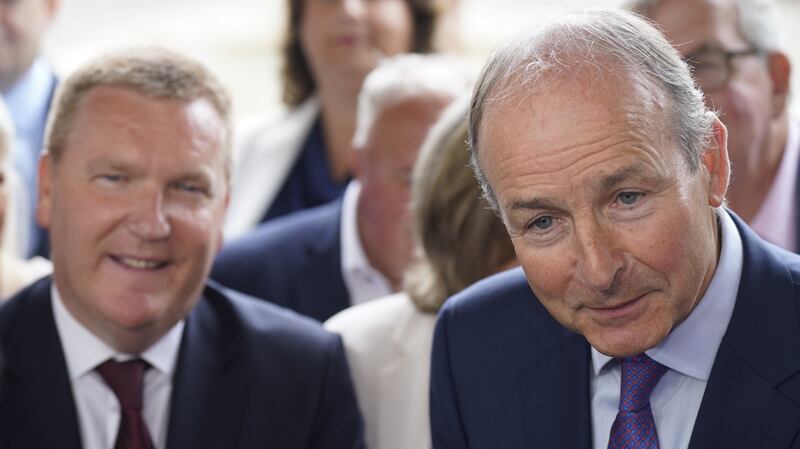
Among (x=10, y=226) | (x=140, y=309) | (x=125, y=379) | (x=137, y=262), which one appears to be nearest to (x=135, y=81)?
(x=137, y=262)

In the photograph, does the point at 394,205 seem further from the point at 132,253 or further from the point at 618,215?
the point at 618,215

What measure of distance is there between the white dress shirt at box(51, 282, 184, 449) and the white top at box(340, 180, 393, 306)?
0.96 meters

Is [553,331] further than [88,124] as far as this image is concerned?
No

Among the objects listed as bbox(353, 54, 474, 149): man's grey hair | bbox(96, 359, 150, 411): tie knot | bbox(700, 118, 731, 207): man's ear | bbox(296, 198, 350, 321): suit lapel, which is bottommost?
bbox(296, 198, 350, 321): suit lapel

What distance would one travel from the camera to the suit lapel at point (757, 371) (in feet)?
6.44

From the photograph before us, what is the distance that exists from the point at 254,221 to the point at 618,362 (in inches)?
90.7

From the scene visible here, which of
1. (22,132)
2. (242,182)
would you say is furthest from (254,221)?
(22,132)

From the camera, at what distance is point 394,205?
3557 mm

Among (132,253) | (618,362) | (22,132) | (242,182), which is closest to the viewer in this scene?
(618,362)

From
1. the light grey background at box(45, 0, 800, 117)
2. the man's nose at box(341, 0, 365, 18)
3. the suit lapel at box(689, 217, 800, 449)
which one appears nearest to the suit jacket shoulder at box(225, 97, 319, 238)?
the man's nose at box(341, 0, 365, 18)

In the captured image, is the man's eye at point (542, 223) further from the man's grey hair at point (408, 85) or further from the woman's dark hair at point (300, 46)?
the woman's dark hair at point (300, 46)

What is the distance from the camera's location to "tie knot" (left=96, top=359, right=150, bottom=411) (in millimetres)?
2582

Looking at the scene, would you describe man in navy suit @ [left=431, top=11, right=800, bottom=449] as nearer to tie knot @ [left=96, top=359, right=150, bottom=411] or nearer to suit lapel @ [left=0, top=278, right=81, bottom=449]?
tie knot @ [left=96, top=359, right=150, bottom=411]

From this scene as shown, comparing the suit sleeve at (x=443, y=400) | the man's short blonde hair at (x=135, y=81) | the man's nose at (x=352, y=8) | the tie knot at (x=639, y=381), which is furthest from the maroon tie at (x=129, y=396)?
the man's nose at (x=352, y=8)
